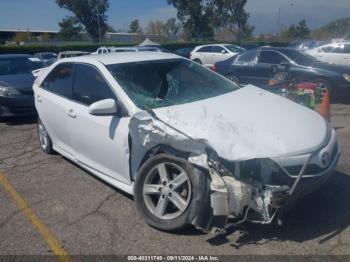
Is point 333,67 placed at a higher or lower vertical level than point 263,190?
higher

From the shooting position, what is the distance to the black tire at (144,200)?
329cm

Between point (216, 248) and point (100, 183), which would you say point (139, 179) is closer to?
point (216, 248)

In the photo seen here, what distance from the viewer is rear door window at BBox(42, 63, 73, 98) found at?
4.91 m

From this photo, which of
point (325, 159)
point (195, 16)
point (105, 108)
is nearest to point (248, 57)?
point (105, 108)

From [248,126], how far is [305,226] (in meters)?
1.07

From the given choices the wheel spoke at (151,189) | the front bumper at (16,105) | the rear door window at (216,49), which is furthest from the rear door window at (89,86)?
the rear door window at (216,49)

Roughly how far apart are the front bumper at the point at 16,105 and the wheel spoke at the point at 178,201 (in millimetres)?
5934

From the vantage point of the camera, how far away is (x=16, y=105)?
8227 millimetres

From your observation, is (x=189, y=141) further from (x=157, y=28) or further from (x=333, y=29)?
(x=157, y=28)

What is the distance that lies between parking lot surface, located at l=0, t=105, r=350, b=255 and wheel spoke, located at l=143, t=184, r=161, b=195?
1.15ft

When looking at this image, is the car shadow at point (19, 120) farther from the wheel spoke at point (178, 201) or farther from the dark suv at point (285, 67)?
the wheel spoke at point (178, 201)

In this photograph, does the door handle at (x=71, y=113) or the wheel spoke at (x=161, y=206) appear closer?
the wheel spoke at (x=161, y=206)

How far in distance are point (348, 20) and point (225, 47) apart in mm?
67595

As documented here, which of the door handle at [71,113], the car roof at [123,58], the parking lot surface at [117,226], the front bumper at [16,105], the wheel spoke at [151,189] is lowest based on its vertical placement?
the parking lot surface at [117,226]
